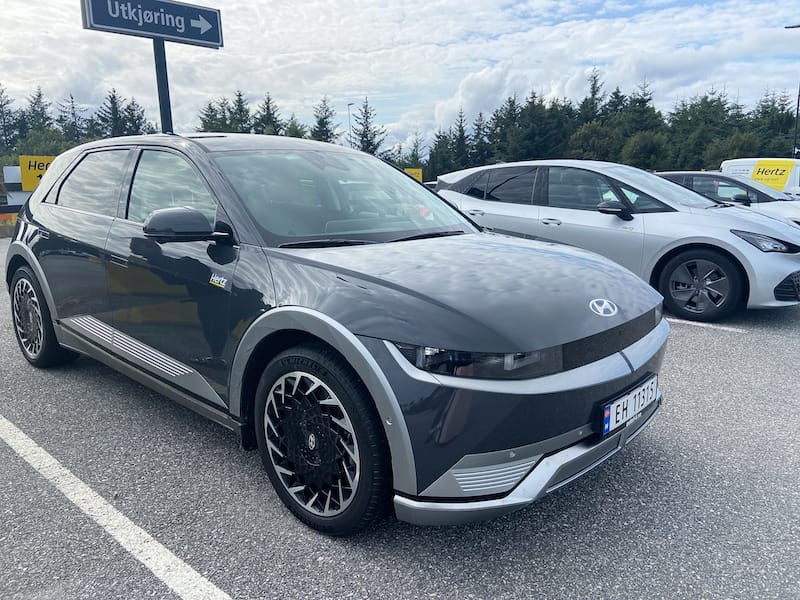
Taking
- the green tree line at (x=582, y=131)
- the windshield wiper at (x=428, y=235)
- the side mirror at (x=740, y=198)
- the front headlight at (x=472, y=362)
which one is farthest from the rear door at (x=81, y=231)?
the green tree line at (x=582, y=131)

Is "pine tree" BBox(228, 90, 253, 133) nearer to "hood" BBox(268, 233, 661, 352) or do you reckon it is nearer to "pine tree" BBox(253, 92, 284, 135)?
"pine tree" BBox(253, 92, 284, 135)

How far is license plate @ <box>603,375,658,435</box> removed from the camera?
2096 millimetres

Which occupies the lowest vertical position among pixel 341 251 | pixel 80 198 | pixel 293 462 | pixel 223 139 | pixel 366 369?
pixel 293 462

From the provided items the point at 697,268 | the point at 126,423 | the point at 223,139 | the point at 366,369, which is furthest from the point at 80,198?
the point at 697,268

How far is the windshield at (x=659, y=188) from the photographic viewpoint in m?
5.85

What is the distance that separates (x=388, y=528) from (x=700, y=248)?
448cm

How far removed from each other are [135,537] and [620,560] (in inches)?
70.1

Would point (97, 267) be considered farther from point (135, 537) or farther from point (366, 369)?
point (366, 369)

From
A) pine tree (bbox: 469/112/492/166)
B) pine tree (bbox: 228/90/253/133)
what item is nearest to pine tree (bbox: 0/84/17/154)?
pine tree (bbox: 228/90/253/133)

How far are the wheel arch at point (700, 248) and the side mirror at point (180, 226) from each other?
457 cm

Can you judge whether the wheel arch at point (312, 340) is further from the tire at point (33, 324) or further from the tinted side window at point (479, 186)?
the tinted side window at point (479, 186)

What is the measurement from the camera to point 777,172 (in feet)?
47.6

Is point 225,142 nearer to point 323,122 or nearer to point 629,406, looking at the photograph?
point 629,406

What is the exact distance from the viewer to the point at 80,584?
1.98 metres
